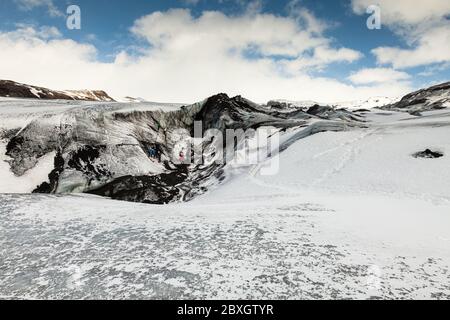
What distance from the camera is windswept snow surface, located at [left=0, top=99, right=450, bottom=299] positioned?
5.23m

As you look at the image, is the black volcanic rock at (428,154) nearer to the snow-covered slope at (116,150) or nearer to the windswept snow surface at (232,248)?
the windswept snow surface at (232,248)

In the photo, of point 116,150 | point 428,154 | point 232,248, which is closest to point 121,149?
point 116,150

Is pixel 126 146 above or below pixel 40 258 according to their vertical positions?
above

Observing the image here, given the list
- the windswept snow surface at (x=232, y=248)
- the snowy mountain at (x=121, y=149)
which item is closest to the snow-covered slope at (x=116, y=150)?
the snowy mountain at (x=121, y=149)

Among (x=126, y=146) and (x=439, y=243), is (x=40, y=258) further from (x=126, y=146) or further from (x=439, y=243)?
(x=126, y=146)

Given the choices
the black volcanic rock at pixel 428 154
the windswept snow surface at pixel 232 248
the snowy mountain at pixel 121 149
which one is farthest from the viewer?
the snowy mountain at pixel 121 149

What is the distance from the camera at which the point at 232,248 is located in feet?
22.3

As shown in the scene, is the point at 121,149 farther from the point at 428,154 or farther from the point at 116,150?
the point at 428,154

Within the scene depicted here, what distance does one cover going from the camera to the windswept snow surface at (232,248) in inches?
206

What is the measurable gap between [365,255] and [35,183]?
78.4 feet

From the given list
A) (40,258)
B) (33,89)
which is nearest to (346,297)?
(40,258)

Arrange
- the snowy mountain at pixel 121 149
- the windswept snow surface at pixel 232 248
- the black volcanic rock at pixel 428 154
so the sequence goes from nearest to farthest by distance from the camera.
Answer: the windswept snow surface at pixel 232 248 → the black volcanic rock at pixel 428 154 → the snowy mountain at pixel 121 149

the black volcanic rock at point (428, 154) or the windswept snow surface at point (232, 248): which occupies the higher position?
the black volcanic rock at point (428, 154)
